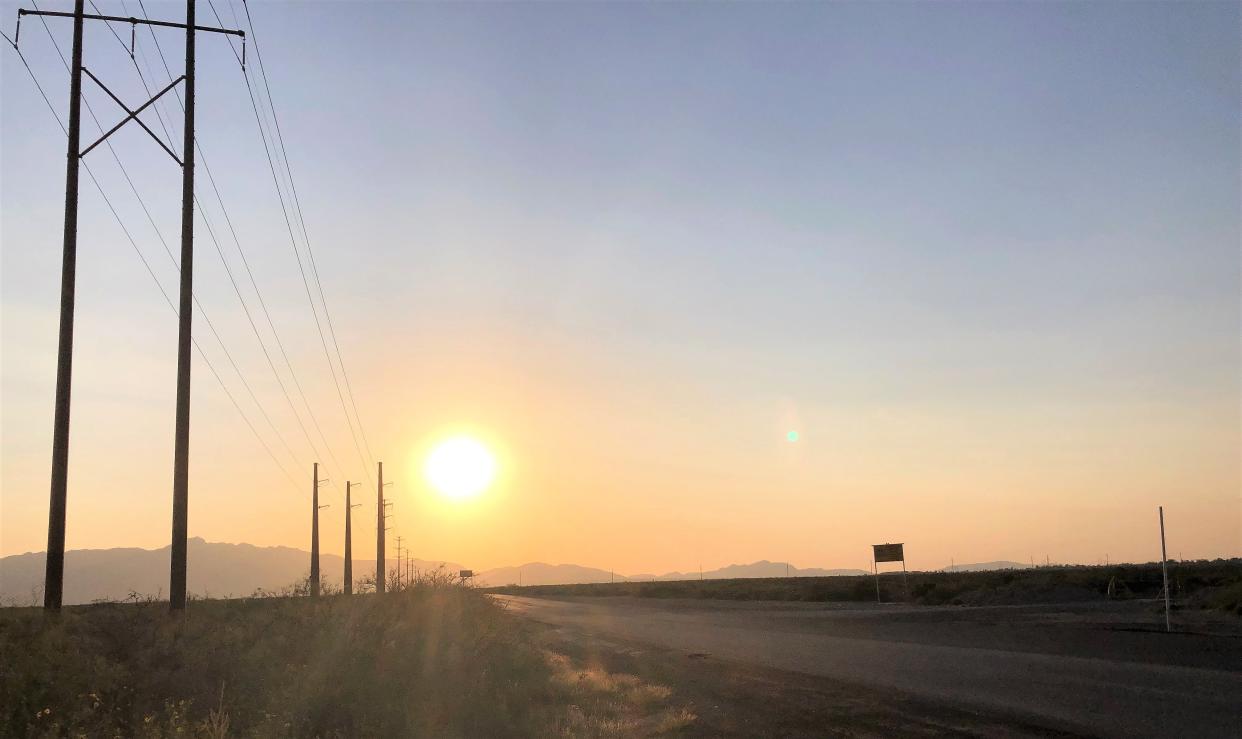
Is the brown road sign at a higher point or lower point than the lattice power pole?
lower

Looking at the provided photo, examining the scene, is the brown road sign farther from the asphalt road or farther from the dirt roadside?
the dirt roadside

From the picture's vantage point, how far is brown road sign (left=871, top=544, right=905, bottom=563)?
214ft

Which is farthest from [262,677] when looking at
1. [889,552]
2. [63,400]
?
[889,552]

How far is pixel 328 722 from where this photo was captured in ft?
42.6

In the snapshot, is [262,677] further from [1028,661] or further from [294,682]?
[1028,661]

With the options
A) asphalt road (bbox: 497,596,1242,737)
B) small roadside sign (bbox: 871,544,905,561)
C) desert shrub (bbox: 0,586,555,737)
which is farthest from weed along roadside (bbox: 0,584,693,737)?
small roadside sign (bbox: 871,544,905,561)

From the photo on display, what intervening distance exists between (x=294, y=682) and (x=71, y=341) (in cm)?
1004

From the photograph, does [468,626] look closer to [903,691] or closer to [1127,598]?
[903,691]

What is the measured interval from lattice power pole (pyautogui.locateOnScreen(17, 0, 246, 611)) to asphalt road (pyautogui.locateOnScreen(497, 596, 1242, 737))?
14.1 m

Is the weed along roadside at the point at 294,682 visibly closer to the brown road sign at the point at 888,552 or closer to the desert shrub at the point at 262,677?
the desert shrub at the point at 262,677

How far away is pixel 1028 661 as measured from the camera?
22672 mm

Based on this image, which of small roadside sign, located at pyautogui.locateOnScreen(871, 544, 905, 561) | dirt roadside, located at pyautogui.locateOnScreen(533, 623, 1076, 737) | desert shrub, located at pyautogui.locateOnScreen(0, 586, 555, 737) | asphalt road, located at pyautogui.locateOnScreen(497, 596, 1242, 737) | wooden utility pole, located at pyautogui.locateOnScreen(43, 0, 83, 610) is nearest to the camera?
desert shrub, located at pyautogui.locateOnScreen(0, 586, 555, 737)

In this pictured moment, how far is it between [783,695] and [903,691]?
2207 millimetres

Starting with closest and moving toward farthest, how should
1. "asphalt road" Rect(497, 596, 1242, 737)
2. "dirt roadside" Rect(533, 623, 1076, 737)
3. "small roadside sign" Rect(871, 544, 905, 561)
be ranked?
"dirt roadside" Rect(533, 623, 1076, 737) → "asphalt road" Rect(497, 596, 1242, 737) → "small roadside sign" Rect(871, 544, 905, 561)
